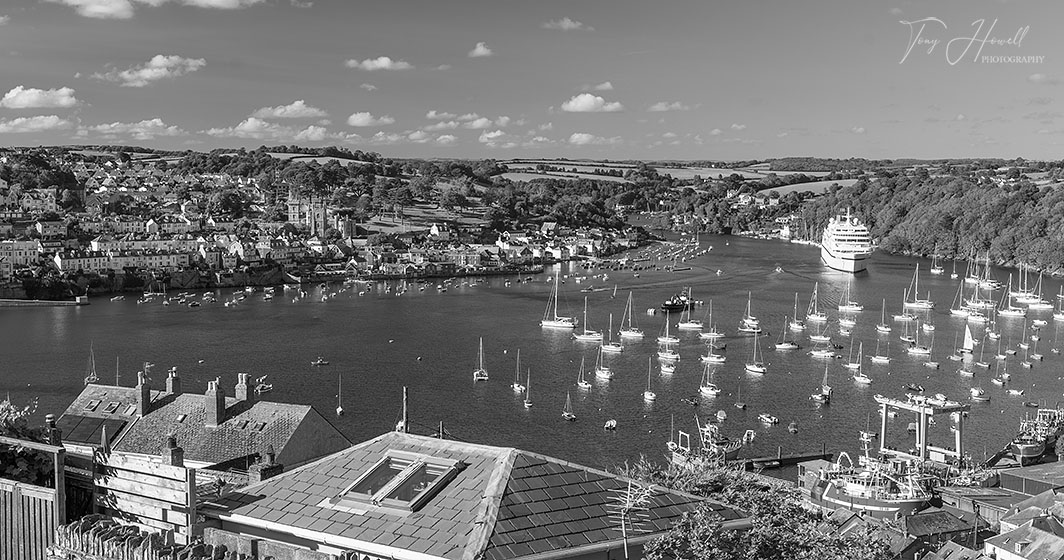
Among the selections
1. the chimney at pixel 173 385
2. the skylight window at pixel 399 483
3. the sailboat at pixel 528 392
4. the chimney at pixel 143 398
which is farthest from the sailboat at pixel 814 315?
the skylight window at pixel 399 483

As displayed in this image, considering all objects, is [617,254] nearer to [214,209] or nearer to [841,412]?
[214,209]

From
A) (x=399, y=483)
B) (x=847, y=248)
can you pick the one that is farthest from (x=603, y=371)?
(x=847, y=248)

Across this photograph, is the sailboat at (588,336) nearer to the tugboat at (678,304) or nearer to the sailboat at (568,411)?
the tugboat at (678,304)

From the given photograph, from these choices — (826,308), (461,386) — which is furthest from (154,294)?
(826,308)

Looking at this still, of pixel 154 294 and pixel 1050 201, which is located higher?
pixel 1050 201

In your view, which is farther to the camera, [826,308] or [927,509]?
[826,308]

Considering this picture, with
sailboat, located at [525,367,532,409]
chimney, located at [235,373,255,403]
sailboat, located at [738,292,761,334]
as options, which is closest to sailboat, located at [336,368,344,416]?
sailboat, located at [525,367,532,409]
